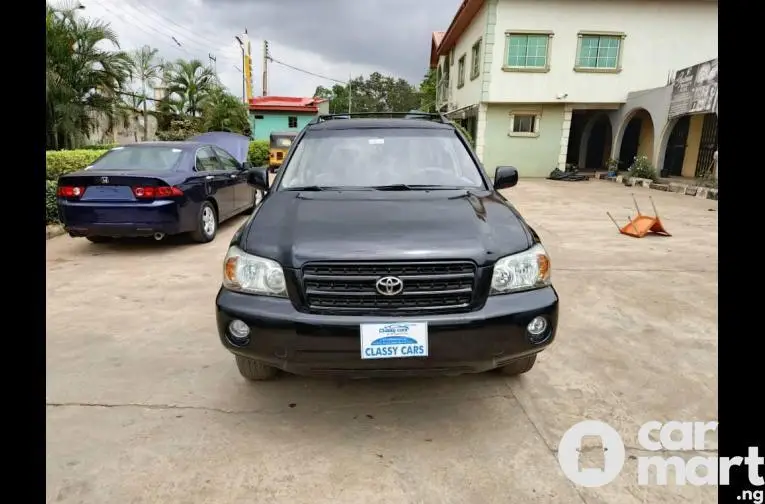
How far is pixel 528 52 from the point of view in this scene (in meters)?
16.7

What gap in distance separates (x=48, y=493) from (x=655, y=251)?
6.71 meters

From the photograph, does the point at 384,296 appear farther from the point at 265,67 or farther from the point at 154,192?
the point at 265,67

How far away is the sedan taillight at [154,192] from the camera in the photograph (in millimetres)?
5477

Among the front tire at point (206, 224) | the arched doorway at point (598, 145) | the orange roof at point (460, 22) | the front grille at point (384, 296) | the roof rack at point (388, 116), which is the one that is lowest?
the front tire at point (206, 224)

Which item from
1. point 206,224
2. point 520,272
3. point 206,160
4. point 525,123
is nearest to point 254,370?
point 520,272

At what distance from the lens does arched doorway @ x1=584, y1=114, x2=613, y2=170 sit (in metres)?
21.4

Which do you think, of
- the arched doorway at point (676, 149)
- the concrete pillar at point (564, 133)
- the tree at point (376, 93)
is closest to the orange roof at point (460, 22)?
the concrete pillar at point (564, 133)

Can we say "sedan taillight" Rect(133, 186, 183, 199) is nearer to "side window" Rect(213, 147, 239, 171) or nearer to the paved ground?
the paved ground

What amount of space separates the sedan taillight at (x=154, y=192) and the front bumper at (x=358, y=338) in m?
3.90

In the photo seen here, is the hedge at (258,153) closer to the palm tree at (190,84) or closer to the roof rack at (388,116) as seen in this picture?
the palm tree at (190,84)

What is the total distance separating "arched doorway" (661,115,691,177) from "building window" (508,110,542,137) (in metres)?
4.48

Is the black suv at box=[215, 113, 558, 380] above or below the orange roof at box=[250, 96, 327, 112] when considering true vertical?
below

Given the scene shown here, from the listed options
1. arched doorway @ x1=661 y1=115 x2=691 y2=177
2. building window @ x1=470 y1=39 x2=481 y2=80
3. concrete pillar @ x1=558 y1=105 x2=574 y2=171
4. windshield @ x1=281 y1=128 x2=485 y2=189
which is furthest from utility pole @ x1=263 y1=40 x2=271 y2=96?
windshield @ x1=281 y1=128 x2=485 y2=189
